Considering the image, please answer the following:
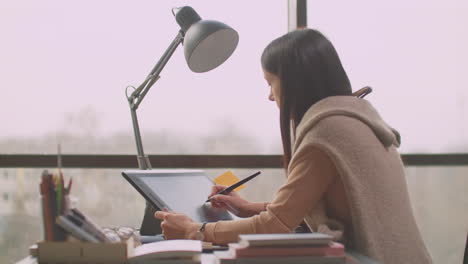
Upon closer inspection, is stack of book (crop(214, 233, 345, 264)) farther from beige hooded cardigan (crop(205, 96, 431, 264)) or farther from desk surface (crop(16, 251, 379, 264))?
beige hooded cardigan (crop(205, 96, 431, 264))

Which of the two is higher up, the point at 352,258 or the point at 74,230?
the point at 74,230

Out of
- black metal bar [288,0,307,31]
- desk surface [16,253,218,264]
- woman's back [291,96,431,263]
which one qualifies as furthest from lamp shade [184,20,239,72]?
black metal bar [288,0,307,31]

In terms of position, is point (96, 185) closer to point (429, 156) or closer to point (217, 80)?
point (217, 80)

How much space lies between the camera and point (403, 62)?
102 inches

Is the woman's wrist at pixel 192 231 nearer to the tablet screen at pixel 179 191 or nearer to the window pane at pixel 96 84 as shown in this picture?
the tablet screen at pixel 179 191

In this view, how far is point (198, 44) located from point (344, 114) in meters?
0.62

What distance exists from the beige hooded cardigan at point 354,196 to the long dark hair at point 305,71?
81 mm

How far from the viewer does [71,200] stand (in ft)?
3.37

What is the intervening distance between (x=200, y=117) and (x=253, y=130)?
0.88 feet

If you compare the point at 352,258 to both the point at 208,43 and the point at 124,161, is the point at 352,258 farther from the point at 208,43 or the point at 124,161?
the point at 124,161

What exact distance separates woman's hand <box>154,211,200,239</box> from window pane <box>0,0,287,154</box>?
47.3 inches

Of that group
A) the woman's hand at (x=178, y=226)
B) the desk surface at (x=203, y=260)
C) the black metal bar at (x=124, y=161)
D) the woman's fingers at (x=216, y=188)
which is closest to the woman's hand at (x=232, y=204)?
the woman's fingers at (x=216, y=188)

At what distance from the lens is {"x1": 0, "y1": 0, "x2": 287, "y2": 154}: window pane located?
255 cm

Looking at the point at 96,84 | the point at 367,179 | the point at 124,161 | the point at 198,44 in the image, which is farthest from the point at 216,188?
the point at 96,84
